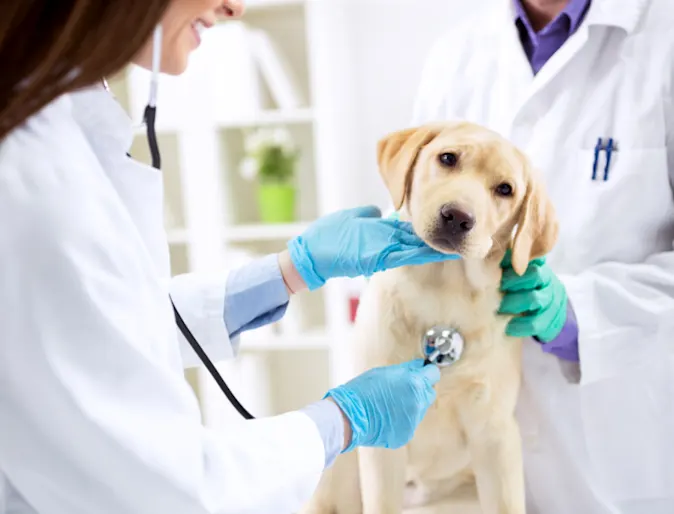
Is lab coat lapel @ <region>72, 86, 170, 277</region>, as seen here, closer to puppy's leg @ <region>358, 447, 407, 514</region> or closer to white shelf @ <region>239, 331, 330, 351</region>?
puppy's leg @ <region>358, 447, 407, 514</region>

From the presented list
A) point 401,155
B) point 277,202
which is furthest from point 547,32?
point 277,202

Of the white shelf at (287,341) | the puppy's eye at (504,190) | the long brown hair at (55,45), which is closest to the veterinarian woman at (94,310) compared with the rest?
the long brown hair at (55,45)

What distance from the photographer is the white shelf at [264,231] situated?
2.47 meters

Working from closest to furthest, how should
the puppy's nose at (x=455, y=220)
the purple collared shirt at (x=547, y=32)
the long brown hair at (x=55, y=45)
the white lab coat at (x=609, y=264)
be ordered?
1. the long brown hair at (x=55, y=45)
2. the puppy's nose at (x=455, y=220)
3. the white lab coat at (x=609, y=264)
4. the purple collared shirt at (x=547, y=32)

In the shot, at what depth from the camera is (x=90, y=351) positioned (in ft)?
2.05

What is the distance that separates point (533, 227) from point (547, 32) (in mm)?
432

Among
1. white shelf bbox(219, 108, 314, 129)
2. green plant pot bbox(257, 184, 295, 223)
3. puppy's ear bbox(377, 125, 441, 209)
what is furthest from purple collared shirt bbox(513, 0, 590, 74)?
green plant pot bbox(257, 184, 295, 223)

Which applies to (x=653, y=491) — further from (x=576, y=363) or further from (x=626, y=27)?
(x=626, y=27)

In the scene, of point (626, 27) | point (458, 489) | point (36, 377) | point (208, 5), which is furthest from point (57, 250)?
point (626, 27)

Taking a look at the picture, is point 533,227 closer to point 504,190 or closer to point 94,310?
point 504,190

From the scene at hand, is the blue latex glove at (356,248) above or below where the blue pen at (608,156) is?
below

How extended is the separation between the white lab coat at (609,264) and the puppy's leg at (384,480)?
24 centimetres

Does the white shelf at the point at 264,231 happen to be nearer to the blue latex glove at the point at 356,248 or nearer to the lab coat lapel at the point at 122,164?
the blue latex glove at the point at 356,248

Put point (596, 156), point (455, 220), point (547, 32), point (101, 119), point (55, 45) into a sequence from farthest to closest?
point (547, 32)
point (596, 156)
point (455, 220)
point (101, 119)
point (55, 45)
